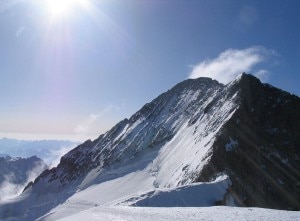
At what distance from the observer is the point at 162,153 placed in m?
96.1

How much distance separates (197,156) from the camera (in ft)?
197

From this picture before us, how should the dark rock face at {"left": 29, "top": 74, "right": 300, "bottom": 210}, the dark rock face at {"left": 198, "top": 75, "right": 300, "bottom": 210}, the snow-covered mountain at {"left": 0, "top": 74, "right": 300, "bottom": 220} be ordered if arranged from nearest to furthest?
the snow-covered mountain at {"left": 0, "top": 74, "right": 300, "bottom": 220}, the dark rock face at {"left": 198, "top": 75, "right": 300, "bottom": 210}, the dark rock face at {"left": 29, "top": 74, "right": 300, "bottom": 210}

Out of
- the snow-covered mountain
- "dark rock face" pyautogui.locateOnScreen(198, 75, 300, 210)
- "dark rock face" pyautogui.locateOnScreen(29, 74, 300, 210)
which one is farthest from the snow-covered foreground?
"dark rock face" pyautogui.locateOnScreen(198, 75, 300, 210)

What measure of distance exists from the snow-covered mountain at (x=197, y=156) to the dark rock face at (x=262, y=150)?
0.45ft

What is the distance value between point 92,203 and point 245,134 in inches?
1797

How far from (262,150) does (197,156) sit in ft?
33.8

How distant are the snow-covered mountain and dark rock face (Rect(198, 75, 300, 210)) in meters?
0.14

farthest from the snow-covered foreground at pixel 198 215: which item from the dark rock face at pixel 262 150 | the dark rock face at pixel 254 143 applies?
the dark rock face at pixel 262 150

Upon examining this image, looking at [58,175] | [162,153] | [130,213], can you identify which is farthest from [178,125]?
[130,213]

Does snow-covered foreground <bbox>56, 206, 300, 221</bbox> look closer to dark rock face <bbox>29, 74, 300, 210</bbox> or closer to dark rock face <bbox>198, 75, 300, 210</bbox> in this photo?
dark rock face <bbox>29, 74, 300, 210</bbox>

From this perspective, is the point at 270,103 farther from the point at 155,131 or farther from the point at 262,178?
the point at 155,131

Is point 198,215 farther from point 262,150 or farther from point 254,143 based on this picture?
point 254,143

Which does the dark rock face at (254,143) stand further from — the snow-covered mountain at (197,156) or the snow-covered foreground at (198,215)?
the snow-covered foreground at (198,215)

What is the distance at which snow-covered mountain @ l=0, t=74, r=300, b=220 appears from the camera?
4819 cm
